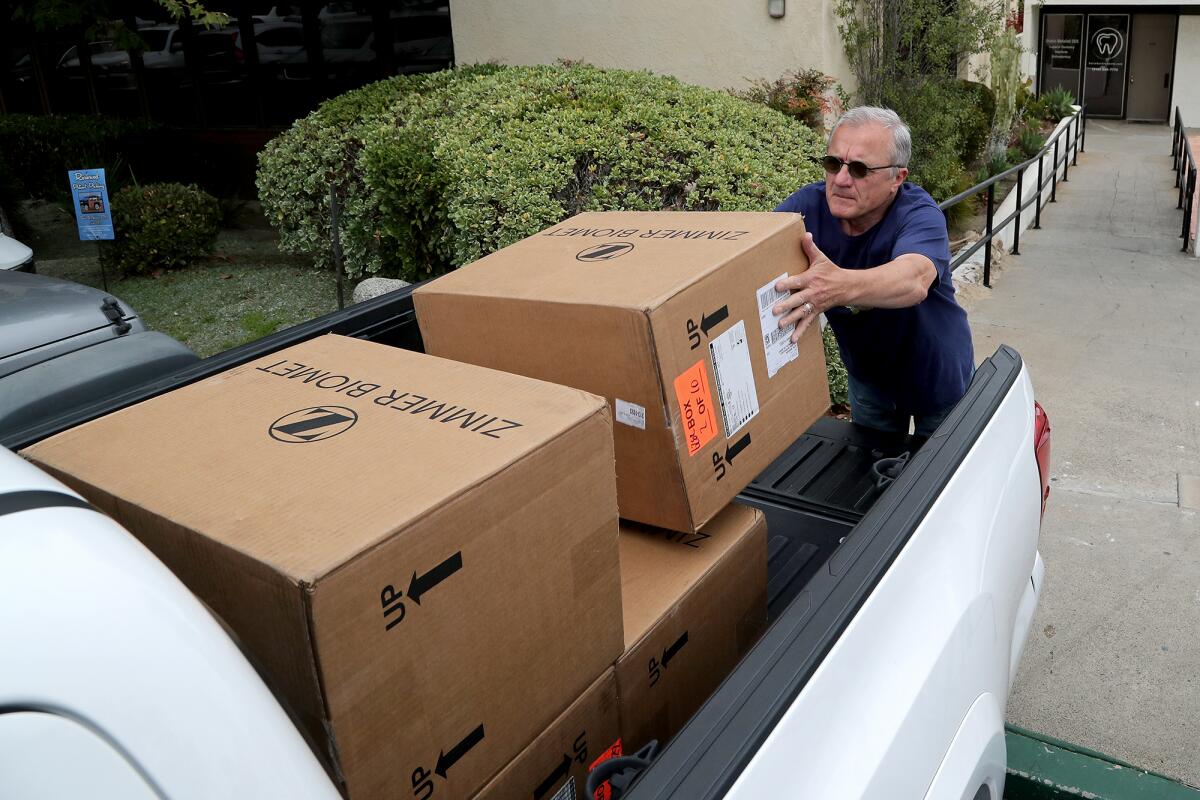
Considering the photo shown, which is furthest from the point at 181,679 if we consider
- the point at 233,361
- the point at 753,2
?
the point at 753,2

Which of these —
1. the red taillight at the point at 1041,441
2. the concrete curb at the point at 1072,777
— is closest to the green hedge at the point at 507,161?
the red taillight at the point at 1041,441

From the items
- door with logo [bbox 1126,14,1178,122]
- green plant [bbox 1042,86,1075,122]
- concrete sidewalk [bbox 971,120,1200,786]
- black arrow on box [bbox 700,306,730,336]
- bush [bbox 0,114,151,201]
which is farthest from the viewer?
door with logo [bbox 1126,14,1178,122]

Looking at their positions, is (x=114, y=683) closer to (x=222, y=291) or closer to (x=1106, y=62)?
(x=222, y=291)

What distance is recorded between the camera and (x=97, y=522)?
1.12m

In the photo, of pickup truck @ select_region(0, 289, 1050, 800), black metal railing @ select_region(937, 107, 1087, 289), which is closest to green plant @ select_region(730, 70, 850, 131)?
black metal railing @ select_region(937, 107, 1087, 289)

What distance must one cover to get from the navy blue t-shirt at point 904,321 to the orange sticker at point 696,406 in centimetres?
116

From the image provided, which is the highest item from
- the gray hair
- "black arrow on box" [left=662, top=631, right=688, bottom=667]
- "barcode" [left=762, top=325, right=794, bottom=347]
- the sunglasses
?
the gray hair

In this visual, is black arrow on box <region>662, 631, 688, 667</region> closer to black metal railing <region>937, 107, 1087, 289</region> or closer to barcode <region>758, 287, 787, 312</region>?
barcode <region>758, 287, 787, 312</region>

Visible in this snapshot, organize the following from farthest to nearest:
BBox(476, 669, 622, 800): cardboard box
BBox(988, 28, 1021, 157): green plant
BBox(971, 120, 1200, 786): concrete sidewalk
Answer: BBox(988, 28, 1021, 157): green plant
BBox(971, 120, 1200, 786): concrete sidewalk
BBox(476, 669, 622, 800): cardboard box

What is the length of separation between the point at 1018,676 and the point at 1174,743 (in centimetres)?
54

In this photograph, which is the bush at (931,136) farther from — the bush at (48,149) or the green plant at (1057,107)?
the green plant at (1057,107)

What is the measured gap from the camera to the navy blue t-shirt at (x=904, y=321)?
9.94ft

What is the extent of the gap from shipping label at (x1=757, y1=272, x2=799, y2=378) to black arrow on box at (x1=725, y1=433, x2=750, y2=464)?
173 millimetres

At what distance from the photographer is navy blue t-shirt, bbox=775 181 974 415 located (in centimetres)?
303
